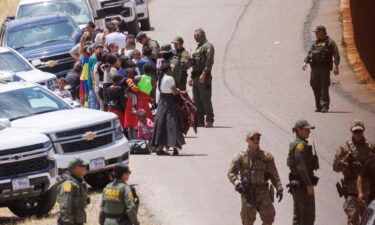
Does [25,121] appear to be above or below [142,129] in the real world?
above

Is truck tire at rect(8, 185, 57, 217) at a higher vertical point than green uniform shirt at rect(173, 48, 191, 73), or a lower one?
lower

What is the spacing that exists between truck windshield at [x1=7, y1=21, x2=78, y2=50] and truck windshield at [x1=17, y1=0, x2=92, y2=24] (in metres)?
2.85

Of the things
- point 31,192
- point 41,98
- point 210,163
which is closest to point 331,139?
point 210,163

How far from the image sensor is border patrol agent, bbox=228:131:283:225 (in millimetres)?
14227

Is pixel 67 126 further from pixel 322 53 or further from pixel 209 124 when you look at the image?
pixel 322 53

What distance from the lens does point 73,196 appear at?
12.9 m

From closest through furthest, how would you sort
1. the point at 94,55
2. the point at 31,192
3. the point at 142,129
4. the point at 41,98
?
the point at 31,192 < the point at 41,98 < the point at 142,129 < the point at 94,55

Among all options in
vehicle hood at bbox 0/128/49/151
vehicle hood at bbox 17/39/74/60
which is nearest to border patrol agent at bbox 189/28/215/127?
vehicle hood at bbox 17/39/74/60

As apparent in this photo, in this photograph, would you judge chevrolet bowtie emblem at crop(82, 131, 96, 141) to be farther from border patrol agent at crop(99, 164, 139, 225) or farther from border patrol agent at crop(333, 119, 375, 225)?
border patrol agent at crop(99, 164, 139, 225)

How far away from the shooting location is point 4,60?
2475 cm

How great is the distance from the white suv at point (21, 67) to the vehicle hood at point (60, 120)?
20.4ft

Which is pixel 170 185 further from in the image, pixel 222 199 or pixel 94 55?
pixel 94 55

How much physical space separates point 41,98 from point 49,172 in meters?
2.62

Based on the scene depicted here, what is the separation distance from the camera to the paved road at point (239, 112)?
17.0 metres
